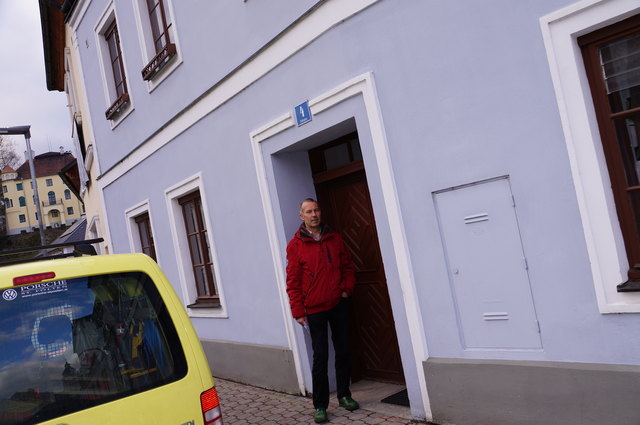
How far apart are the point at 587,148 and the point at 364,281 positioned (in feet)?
9.99

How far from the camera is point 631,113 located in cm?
380

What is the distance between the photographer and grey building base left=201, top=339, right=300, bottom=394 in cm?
690

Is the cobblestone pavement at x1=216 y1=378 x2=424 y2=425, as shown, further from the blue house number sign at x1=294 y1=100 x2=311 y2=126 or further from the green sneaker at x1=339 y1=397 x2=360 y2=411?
the blue house number sign at x1=294 y1=100 x2=311 y2=126

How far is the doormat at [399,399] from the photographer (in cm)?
568

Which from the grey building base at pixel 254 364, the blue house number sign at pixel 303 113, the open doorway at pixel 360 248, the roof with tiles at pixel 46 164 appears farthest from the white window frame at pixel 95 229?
the roof with tiles at pixel 46 164

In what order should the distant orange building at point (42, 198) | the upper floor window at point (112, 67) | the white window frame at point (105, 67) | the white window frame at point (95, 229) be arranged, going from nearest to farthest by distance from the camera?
the upper floor window at point (112, 67), the white window frame at point (105, 67), the white window frame at point (95, 229), the distant orange building at point (42, 198)

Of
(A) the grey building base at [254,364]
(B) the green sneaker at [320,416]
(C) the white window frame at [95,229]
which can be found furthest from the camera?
(C) the white window frame at [95,229]

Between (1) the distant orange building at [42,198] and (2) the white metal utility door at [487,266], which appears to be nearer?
(2) the white metal utility door at [487,266]

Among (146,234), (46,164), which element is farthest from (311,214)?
(46,164)

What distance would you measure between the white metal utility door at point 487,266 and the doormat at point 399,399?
3.91 feet

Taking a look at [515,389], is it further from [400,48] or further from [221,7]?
[221,7]

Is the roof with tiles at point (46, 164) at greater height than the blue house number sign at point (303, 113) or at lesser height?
greater

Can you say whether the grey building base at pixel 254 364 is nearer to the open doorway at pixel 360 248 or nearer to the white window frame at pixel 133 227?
the open doorway at pixel 360 248

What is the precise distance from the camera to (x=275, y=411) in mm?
6297
